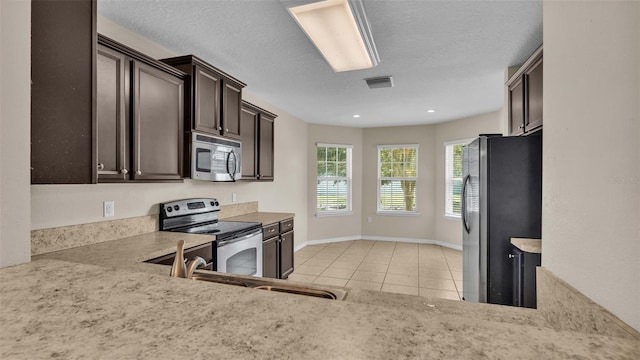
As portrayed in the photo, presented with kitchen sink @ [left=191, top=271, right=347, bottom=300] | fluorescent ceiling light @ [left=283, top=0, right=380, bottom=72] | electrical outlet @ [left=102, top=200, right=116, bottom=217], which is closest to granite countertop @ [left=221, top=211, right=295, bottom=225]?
electrical outlet @ [left=102, top=200, right=116, bottom=217]

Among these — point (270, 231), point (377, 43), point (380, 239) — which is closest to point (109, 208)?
point (270, 231)

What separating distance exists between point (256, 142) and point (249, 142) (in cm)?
17

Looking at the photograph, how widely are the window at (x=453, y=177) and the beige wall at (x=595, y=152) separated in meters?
5.40

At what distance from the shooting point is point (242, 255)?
2.77 metres

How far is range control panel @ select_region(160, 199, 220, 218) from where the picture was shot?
2719 millimetres

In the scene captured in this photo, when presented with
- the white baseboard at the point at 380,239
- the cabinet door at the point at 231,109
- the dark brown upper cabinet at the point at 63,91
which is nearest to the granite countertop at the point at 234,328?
the dark brown upper cabinet at the point at 63,91

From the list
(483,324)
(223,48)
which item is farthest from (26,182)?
(223,48)

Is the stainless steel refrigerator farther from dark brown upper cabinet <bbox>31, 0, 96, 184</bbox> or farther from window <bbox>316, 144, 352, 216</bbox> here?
window <bbox>316, 144, 352, 216</bbox>

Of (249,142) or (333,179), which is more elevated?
(249,142)

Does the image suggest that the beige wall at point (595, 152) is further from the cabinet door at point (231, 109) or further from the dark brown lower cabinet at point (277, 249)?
the dark brown lower cabinet at point (277, 249)

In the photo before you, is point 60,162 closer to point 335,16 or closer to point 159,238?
point 159,238

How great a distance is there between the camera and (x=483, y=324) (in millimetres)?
562

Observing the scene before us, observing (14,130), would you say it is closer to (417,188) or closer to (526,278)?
(526,278)

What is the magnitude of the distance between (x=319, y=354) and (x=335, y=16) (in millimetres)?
1928
